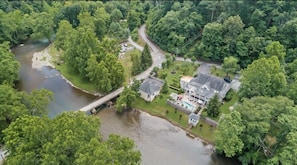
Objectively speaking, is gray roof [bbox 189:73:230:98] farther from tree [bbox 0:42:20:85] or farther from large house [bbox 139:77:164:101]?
tree [bbox 0:42:20:85]

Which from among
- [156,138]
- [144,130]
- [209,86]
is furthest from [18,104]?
[209,86]

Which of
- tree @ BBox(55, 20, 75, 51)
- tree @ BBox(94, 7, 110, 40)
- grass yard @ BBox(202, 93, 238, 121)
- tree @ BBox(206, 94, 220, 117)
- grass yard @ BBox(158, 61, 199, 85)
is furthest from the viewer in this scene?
tree @ BBox(94, 7, 110, 40)

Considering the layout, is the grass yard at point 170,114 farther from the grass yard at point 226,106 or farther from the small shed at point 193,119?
the grass yard at point 226,106

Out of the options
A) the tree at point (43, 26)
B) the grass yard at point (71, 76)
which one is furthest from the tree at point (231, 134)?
the tree at point (43, 26)

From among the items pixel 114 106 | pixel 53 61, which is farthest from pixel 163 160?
pixel 53 61

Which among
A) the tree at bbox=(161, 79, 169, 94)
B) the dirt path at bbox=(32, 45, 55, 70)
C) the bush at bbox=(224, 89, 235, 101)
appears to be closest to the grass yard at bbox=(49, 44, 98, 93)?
the dirt path at bbox=(32, 45, 55, 70)

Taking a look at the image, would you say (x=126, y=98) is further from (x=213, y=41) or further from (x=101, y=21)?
(x=101, y=21)

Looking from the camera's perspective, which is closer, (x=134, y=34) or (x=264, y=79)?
(x=264, y=79)
